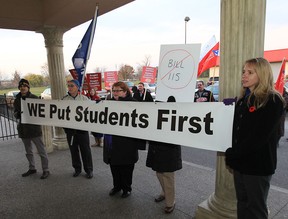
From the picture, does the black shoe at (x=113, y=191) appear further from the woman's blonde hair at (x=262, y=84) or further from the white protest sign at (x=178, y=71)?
the woman's blonde hair at (x=262, y=84)

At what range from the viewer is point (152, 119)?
2.78m

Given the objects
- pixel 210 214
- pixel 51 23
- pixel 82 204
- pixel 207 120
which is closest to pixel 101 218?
pixel 82 204

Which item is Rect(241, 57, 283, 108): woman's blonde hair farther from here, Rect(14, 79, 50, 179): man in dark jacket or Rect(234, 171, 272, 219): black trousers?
Rect(14, 79, 50, 179): man in dark jacket

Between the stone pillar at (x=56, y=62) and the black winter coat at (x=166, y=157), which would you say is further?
the stone pillar at (x=56, y=62)

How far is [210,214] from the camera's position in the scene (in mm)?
2824

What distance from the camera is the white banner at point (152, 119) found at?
2328 mm

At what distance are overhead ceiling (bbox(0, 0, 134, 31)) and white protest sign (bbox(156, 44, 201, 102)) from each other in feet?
8.56

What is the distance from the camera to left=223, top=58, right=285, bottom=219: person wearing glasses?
73.0 inches

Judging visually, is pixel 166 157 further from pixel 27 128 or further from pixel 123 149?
pixel 27 128

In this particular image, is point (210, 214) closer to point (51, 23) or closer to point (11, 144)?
point (51, 23)

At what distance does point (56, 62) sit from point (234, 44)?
16.8 feet

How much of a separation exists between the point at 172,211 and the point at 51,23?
209 inches

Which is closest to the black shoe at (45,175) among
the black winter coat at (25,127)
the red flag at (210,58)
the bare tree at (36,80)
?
the black winter coat at (25,127)

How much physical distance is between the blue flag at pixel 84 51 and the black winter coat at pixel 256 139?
2573 mm
